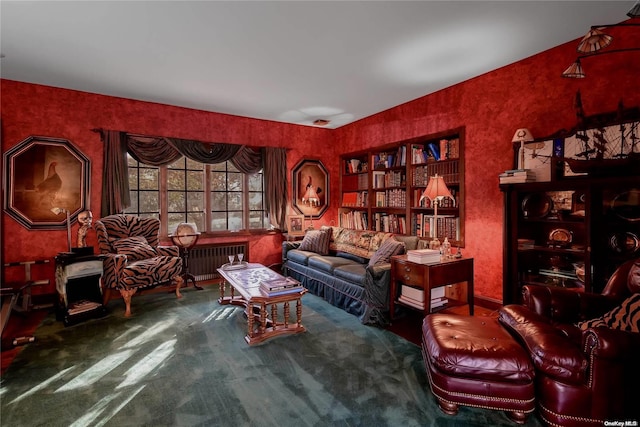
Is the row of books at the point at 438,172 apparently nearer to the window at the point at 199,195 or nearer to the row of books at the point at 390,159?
the row of books at the point at 390,159

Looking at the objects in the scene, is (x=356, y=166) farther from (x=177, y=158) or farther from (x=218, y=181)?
(x=177, y=158)

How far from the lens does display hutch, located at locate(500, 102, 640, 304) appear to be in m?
2.58

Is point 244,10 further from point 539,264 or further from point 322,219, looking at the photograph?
point 322,219

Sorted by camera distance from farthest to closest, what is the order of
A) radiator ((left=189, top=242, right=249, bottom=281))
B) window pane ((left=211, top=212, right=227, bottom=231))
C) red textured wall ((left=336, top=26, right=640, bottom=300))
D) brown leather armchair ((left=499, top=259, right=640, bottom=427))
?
1. window pane ((left=211, top=212, right=227, bottom=231))
2. radiator ((left=189, top=242, right=249, bottom=281))
3. red textured wall ((left=336, top=26, right=640, bottom=300))
4. brown leather armchair ((left=499, top=259, right=640, bottom=427))

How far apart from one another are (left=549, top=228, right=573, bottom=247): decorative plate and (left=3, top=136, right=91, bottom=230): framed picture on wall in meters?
5.49

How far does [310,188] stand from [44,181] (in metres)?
3.82

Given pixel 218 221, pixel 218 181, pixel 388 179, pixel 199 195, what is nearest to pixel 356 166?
pixel 388 179

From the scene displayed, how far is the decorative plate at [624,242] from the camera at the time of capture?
2561 millimetres

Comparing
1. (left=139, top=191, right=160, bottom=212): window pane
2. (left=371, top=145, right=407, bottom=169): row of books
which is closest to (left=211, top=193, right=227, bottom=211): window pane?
(left=139, top=191, right=160, bottom=212): window pane

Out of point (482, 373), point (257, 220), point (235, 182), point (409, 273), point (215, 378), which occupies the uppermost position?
point (235, 182)

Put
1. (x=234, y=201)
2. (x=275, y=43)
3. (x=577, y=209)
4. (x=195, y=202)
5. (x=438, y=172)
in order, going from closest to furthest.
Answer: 1. (x=577, y=209)
2. (x=275, y=43)
3. (x=438, y=172)
4. (x=195, y=202)
5. (x=234, y=201)

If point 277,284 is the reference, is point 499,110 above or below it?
above

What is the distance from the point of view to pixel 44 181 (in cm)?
411

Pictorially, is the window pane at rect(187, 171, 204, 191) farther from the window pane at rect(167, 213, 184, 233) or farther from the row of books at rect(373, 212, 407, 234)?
the row of books at rect(373, 212, 407, 234)
